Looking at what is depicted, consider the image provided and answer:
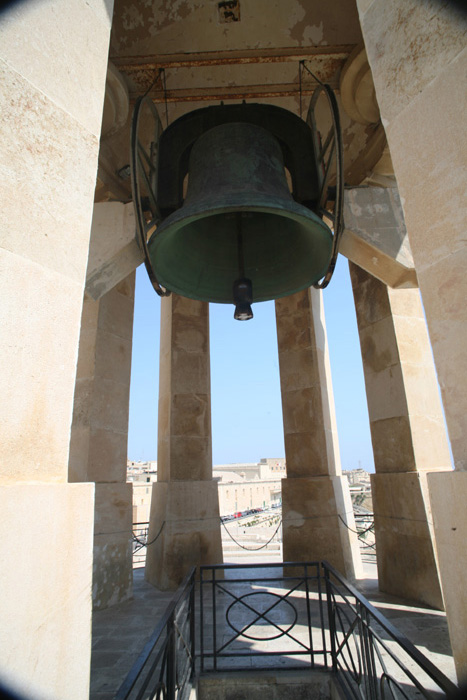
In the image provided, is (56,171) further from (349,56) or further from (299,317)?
(299,317)

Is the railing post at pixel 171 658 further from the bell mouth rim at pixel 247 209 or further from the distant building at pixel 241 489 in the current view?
the distant building at pixel 241 489

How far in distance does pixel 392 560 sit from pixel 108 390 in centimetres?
429

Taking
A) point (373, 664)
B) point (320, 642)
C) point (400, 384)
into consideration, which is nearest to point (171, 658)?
point (373, 664)

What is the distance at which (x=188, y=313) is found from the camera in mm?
7266

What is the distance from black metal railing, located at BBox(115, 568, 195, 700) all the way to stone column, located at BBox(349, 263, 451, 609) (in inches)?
115

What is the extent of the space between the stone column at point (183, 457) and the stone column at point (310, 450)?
122 centimetres

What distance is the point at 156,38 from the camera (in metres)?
4.45

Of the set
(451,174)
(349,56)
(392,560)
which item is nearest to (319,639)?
(392,560)

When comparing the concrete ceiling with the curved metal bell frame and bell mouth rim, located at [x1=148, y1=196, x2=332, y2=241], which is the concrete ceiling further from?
bell mouth rim, located at [x1=148, y1=196, x2=332, y2=241]

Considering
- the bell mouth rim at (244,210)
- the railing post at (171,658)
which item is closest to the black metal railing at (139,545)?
the railing post at (171,658)

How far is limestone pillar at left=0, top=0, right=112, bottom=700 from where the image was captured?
3.42 feet

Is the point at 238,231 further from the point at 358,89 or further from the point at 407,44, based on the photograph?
the point at 358,89

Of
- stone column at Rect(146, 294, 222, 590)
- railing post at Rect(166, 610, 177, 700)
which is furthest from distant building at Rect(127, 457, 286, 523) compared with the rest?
railing post at Rect(166, 610, 177, 700)

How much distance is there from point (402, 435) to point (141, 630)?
3797 mm
